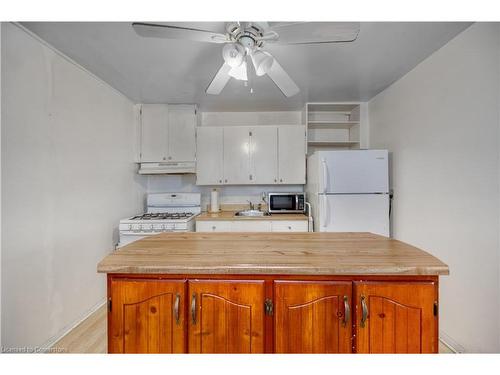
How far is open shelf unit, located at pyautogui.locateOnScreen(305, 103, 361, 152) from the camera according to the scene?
3.06 m

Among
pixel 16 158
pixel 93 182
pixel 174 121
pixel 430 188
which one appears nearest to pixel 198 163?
pixel 174 121

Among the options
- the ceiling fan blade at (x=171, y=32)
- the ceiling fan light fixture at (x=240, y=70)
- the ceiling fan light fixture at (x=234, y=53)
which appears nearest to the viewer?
the ceiling fan blade at (x=171, y=32)

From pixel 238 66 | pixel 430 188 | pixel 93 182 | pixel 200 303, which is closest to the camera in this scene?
pixel 200 303

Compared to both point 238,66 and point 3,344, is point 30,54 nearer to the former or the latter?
point 238,66

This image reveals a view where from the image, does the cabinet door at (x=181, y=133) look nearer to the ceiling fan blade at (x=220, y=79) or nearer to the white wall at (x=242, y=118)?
the white wall at (x=242, y=118)

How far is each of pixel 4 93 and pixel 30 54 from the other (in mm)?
383

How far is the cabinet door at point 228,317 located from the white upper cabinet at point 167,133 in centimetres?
228

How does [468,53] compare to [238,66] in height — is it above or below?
above

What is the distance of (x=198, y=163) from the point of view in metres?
3.10

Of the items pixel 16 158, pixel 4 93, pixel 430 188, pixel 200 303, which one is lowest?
pixel 200 303

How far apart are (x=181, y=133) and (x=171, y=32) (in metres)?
1.95

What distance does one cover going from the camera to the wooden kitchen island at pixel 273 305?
3.33ft

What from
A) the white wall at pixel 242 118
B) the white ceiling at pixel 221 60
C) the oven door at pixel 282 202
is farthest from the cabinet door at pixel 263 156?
the white ceiling at pixel 221 60

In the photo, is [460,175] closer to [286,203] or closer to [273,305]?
[273,305]
